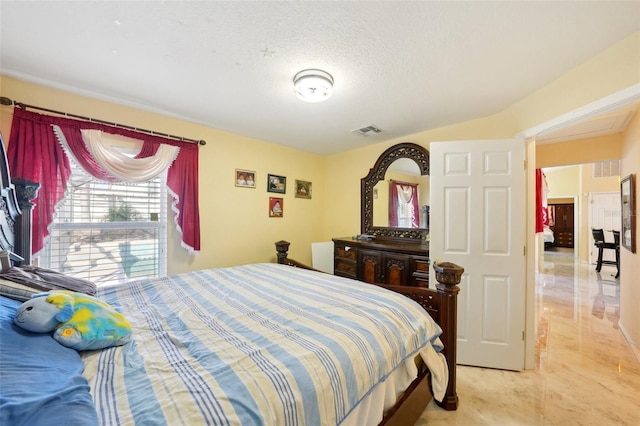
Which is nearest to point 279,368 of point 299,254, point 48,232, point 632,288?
point 48,232

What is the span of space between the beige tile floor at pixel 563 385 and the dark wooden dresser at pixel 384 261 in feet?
2.92

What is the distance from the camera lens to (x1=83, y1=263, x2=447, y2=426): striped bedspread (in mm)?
710

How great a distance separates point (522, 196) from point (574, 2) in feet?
4.56

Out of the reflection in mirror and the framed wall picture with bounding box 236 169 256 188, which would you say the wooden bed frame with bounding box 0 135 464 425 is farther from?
the framed wall picture with bounding box 236 169 256 188

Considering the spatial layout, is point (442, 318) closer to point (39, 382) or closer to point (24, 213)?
point (39, 382)

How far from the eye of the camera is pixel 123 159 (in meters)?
2.29

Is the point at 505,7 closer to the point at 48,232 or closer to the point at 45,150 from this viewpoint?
the point at 45,150

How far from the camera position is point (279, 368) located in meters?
0.85

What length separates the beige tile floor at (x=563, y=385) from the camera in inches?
63.6

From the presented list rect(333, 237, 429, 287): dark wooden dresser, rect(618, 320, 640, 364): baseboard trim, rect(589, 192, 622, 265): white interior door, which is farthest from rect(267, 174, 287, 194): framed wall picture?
rect(589, 192, 622, 265): white interior door

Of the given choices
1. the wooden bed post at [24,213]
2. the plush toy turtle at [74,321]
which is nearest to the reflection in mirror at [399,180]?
the plush toy turtle at [74,321]

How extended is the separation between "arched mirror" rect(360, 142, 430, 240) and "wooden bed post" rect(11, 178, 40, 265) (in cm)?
328

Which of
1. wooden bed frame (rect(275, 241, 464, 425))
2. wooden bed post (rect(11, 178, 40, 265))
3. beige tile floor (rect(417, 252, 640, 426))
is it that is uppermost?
wooden bed post (rect(11, 178, 40, 265))

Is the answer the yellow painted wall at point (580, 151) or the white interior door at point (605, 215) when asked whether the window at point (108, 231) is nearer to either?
the yellow painted wall at point (580, 151)
